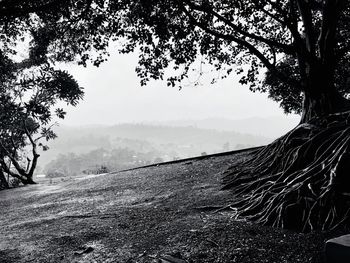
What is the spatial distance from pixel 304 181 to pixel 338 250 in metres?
2.51

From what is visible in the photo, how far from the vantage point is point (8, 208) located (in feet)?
33.9

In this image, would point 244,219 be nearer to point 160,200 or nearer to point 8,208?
point 160,200

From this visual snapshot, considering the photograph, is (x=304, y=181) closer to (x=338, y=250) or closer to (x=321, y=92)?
(x=338, y=250)

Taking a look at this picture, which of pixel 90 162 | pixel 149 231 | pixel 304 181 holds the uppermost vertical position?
pixel 304 181

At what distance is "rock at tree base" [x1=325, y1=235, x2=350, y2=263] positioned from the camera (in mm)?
3238

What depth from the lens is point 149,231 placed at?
18.7ft

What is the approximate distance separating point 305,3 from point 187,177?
656 cm

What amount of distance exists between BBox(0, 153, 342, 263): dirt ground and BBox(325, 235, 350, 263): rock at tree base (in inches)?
27.2

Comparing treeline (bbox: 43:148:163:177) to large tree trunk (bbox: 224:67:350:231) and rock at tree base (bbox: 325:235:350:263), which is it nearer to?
large tree trunk (bbox: 224:67:350:231)

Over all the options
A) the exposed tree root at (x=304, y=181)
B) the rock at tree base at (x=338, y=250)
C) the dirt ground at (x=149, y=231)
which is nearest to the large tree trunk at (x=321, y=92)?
the exposed tree root at (x=304, y=181)

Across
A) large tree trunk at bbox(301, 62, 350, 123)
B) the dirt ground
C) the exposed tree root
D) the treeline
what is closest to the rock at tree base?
the dirt ground

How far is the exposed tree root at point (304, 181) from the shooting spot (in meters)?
5.02

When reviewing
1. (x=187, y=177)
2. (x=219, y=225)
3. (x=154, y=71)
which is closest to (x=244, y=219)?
(x=219, y=225)

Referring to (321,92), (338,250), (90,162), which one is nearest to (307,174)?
(338,250)
